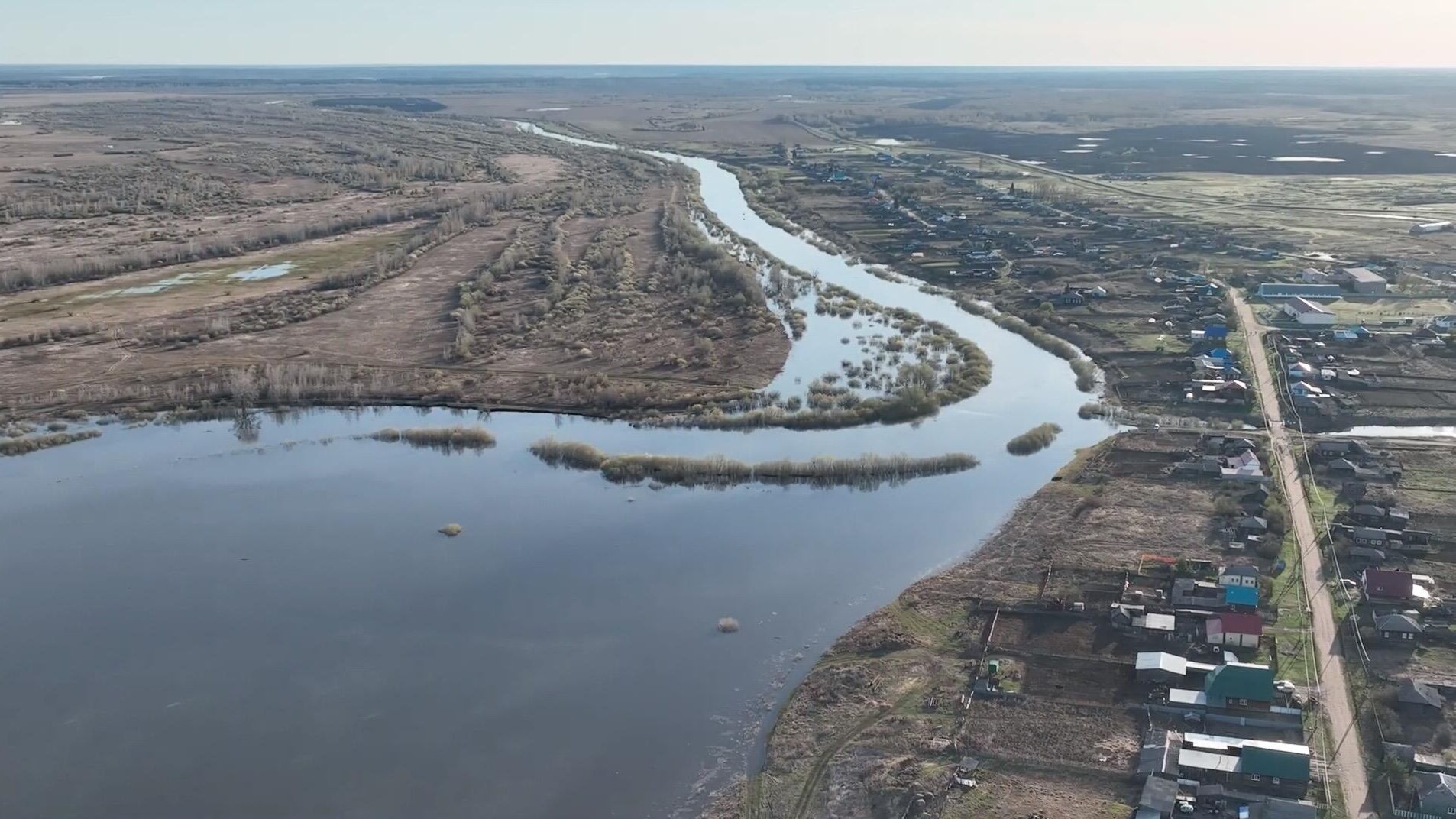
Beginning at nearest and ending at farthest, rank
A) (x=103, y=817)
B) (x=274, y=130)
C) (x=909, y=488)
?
(x=103, y=817), (x=909, y=488), (x=274, y=130)

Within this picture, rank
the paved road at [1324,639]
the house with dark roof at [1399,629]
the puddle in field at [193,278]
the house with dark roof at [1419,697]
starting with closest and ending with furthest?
the paved road at [1324,639], the house with dark roof at [1419,697], the house with dark roof at [1399,629], the puddle in field at [193,278]

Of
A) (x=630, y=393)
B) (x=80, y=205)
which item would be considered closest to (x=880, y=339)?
(x=630, y=393)

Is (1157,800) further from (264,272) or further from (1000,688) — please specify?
(264,272)

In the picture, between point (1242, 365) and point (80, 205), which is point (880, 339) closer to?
point (1242, 365)

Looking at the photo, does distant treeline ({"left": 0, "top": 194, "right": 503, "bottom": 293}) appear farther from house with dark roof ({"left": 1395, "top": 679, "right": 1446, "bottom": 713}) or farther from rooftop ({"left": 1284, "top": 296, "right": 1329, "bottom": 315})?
house with dark roof ({"left": 1395, "top": 679, "right": 1446, "bottom": 713})

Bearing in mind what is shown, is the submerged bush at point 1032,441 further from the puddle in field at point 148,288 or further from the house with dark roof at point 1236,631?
the puddle in field at point 148,288

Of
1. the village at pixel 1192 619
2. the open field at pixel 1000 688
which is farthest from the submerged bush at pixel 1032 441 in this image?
the open field at pixel 1000 688
